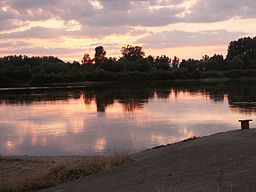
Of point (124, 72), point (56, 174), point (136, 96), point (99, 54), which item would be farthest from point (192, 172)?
point (99, 54)

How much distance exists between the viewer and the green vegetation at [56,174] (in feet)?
30.5

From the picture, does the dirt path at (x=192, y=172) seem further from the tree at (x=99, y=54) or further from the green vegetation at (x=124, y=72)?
the tree at (x=99, y=54)

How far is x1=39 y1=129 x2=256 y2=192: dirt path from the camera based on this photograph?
6.83 metres

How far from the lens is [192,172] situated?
26.5ft

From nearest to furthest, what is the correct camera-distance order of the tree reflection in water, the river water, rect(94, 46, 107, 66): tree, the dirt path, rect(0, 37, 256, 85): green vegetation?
the dirt path → the river water → the tree reflection in water → rect(0, 37, 256, 85): green vegetation → rect(94, 46, 107, 66): tree

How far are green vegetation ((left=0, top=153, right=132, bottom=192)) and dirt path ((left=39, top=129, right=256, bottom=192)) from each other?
1.89 feet

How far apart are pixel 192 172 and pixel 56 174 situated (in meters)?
4.12

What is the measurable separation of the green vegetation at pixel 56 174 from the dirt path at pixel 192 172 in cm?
58

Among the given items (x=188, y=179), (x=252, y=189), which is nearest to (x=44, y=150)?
(x=188, y=179)

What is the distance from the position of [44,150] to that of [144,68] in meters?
120

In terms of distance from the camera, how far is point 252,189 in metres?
6.09

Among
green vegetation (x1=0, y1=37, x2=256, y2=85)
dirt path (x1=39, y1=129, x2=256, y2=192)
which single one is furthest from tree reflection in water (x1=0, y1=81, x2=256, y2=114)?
green vegetation (x1=0, y1=37, x2=256, y2=85)

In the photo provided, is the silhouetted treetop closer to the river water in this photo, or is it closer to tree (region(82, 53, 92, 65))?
tree (region(82, 53, 92, 65))

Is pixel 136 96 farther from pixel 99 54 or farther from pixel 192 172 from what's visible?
pixel 99 54
